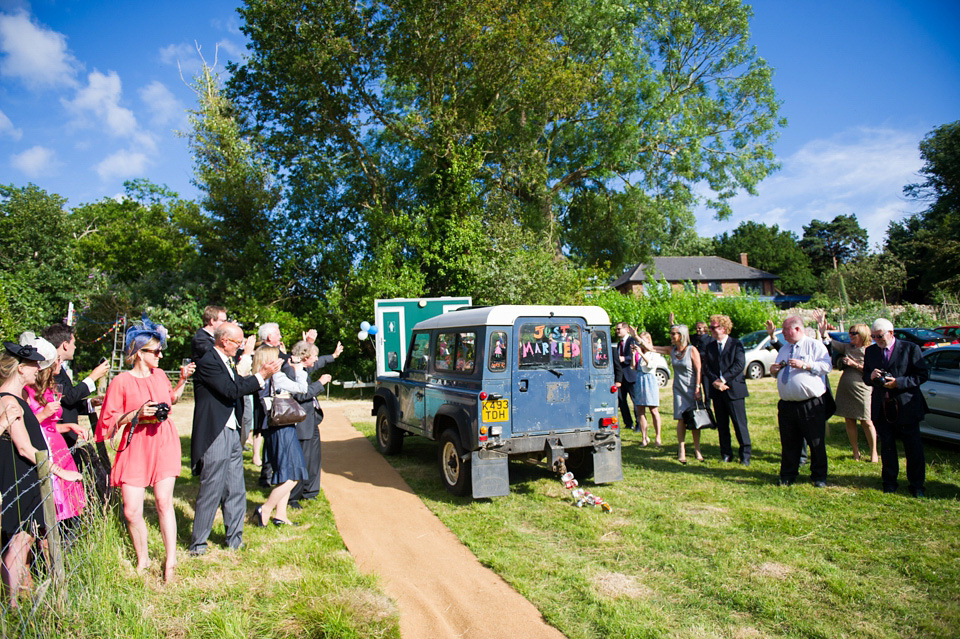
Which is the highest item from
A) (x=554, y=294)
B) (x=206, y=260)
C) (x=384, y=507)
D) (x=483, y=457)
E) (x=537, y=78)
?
(x=537, y=78)

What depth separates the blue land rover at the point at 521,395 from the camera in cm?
620

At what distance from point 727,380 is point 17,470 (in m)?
7.29

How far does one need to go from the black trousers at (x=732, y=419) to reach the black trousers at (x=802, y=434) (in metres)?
0.99

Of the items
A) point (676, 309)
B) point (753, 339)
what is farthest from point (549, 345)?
point (676, 309)

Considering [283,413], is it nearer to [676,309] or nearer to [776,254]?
[676,309]

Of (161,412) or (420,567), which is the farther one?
(420,567)

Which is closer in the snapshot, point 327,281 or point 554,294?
point 554,294

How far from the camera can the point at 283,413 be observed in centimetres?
530

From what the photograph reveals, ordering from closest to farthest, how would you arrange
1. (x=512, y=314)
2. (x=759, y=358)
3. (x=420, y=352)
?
(x=512, y=314) → (x=420, y=352) → (x=759, y=358)

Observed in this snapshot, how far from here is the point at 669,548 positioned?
4.90 m

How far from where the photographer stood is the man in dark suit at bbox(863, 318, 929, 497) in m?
5.80

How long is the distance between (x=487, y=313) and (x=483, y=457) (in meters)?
1.58

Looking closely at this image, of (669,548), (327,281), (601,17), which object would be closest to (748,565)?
(669,548)

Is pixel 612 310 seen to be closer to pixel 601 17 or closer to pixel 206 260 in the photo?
pixel 601 17
